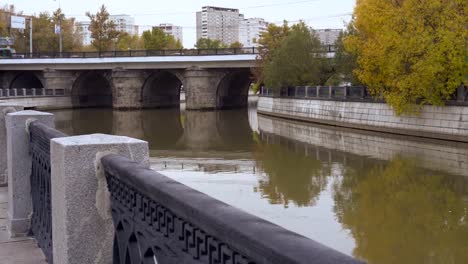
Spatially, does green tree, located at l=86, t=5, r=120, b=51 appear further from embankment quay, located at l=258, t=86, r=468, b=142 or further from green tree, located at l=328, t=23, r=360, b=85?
green tree, located at l=328, t=23, r=360, b=85

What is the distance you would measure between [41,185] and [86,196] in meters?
2.17

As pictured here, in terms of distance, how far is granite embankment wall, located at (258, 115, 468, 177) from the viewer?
18406 mm

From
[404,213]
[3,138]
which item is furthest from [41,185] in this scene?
[404,213]

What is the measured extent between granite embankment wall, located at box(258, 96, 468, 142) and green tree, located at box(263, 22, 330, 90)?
4.73 ft

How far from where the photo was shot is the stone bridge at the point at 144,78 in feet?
165

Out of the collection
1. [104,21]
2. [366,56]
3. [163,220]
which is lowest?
[163,220]

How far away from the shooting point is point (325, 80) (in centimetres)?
3878

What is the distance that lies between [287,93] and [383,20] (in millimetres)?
14599

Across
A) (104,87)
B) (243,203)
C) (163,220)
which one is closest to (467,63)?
(243,203)

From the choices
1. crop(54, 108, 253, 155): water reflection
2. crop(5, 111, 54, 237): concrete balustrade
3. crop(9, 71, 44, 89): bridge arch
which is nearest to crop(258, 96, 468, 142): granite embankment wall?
crop(54, 108, 253, 155): water reflection

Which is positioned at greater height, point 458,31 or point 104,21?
point 104,21

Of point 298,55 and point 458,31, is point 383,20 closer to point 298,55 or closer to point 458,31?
point 458,31

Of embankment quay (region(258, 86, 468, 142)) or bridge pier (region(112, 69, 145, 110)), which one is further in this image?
bridge pier (region(112, 69, 145, 110))

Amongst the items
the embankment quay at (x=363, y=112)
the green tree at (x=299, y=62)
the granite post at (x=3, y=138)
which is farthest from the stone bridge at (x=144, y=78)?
the granite post at (x=3, y=138)
